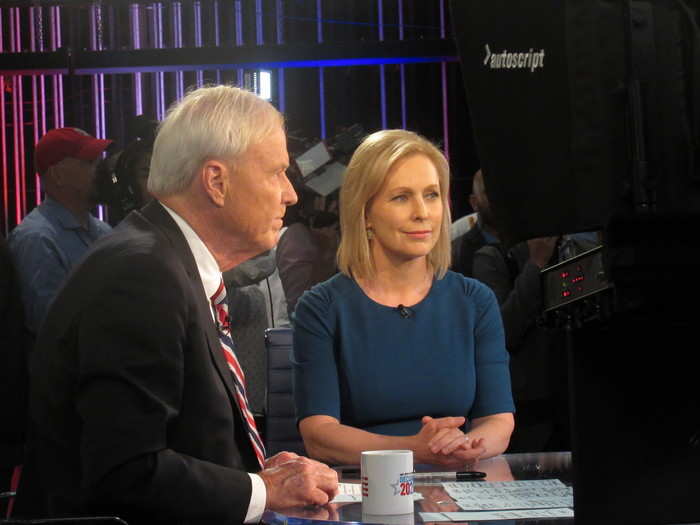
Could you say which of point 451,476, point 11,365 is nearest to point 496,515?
point 451,476

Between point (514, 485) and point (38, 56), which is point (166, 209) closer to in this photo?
point (514, 485)

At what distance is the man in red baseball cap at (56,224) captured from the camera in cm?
402

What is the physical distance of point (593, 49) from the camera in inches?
51.6

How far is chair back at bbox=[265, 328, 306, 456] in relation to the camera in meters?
3.17

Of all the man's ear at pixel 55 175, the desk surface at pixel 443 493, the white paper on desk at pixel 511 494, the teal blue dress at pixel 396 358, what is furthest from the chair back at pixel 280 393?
the man's ear at pixel 55 175

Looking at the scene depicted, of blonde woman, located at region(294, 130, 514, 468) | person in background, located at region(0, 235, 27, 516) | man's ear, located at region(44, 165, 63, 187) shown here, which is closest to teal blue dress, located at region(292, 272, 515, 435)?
blonde woman, located at region(294, 130, 514, 468)

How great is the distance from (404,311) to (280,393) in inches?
20.3

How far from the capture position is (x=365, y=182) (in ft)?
9.72

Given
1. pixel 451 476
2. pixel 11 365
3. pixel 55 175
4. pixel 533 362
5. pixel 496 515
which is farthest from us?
pixel 55 175

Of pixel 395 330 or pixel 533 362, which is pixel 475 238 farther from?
pixel 395 330

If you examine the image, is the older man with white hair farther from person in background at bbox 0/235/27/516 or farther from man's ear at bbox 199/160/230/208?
person in background at bbox 0/235/27/516

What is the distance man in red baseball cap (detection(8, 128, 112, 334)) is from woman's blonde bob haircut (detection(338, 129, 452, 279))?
146 cm

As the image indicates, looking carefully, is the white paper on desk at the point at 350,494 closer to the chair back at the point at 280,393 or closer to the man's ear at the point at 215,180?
the man's ear at the point at 215,180

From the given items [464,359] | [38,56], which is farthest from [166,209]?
[38,56]
